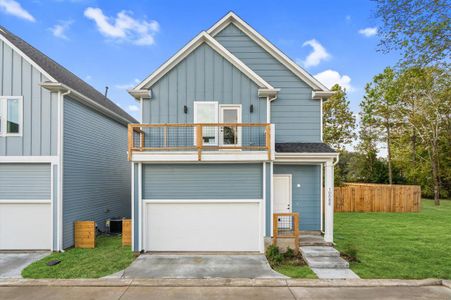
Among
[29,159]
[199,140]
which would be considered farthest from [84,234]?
[199,140]

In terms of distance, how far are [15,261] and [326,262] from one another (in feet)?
30.2

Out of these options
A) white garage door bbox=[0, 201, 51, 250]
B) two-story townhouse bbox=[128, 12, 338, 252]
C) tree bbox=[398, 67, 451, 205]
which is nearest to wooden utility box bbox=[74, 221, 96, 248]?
white garage door bbox=[0, 201, 51, 250]

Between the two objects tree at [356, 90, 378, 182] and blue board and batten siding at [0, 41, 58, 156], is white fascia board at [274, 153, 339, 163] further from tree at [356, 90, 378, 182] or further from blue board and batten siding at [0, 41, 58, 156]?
tree at [356, 90, 378, 182]

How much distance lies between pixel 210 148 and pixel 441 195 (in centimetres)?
2698

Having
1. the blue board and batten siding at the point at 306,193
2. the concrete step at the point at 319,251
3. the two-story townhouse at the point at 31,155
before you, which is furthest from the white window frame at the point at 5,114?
the concrete step at the point at 319,251

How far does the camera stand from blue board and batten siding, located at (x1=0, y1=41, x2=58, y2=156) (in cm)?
853

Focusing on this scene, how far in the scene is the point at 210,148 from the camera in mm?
8094

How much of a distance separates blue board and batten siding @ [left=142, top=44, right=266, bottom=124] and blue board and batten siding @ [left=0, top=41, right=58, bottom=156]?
10.7ft

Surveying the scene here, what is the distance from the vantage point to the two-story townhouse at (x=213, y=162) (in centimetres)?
809

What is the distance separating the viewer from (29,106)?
8.57 meters

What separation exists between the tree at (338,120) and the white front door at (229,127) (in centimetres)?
1351

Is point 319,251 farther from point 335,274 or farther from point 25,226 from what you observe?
point 25,226

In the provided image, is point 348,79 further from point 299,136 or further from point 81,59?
point 81,59

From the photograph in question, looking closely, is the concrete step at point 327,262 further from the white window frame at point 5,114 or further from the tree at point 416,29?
the white window frame at point 5,114
